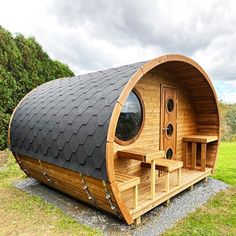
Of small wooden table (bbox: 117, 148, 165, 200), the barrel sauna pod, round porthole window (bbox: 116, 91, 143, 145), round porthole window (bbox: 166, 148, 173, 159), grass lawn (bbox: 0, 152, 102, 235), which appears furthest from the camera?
round porthole window (bbox: 166, 148, 173, 159)

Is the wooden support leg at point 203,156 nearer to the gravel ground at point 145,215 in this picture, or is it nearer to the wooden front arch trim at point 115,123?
the gravel ground at point 145,215

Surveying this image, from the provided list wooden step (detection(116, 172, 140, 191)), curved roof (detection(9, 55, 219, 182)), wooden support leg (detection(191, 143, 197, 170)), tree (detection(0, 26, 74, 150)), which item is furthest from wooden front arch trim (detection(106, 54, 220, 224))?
tree (detection(0, 26, 74, 150))

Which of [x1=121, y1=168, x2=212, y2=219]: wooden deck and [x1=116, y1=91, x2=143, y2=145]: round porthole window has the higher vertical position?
[x1=116, y1=91, x2=143, y2=145]: round porthole window

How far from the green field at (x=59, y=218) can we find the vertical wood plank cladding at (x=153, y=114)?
50.3 inches

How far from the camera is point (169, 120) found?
5570 mm

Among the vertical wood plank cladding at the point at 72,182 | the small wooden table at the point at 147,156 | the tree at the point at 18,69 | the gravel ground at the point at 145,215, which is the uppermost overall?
the tree at the point at 18,69

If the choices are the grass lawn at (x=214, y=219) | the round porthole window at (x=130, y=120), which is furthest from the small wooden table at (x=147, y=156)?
the grass lawn at (x=214, y=219)

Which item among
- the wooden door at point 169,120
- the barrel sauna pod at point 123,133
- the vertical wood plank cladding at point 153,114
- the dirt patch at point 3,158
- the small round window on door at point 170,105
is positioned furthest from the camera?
the dirt patch at point 3,158

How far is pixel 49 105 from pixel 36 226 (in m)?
2.14

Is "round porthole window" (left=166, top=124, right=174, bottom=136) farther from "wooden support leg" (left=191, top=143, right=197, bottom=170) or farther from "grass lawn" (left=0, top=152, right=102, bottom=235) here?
"grass lawn" (left=0, top=152, right=102, bottom=235)

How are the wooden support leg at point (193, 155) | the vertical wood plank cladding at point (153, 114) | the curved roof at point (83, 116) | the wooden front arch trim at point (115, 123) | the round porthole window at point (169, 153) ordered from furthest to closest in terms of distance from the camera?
the wooden support leg at point (193, 155) → the round porthole window at point (169, 153) → the vertical wood plank cladding at point (153, 114) → the curved roof at point (83, 116) → the wooden front arch trim at point (115, 123)

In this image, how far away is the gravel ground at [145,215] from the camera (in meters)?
3.45

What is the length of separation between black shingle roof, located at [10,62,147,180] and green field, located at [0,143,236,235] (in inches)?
34.6

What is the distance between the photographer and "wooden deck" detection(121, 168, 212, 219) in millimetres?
3658
